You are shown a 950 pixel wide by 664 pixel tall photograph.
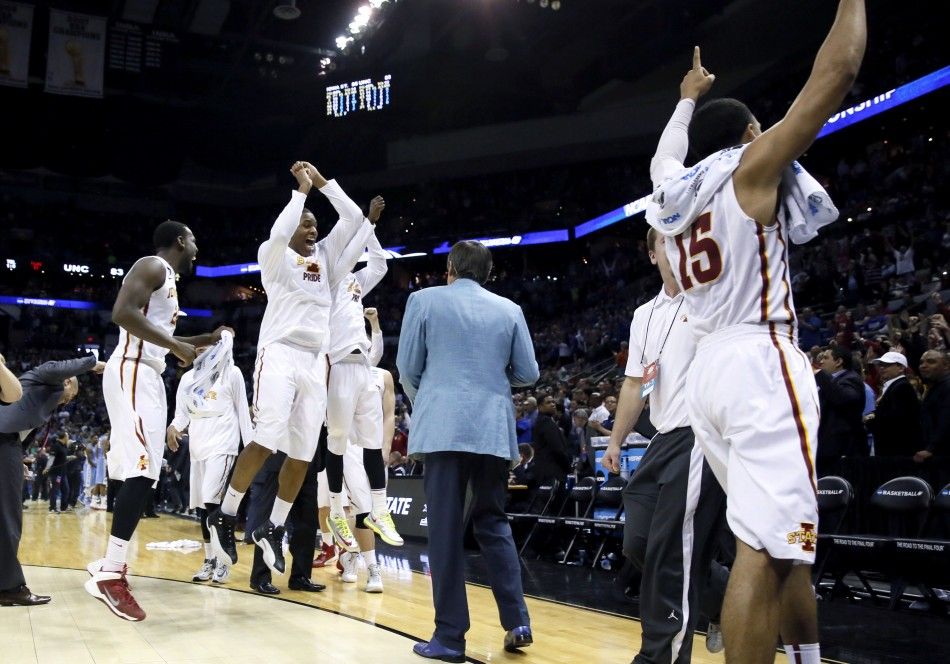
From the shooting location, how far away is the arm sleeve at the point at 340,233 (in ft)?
19.1

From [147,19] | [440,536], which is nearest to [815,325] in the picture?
[440,536]

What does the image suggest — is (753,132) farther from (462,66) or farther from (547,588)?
(462,66)

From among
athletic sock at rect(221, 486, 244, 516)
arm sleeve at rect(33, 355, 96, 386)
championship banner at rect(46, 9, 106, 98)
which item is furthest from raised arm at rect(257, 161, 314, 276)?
championship banner at rect(46, 9, 106, 98)

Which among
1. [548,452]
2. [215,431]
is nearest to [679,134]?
[215,431]

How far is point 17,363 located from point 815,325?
29.1 m

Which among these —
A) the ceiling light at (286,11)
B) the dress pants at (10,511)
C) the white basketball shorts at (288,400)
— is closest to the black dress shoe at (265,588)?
the white basketball shorts at (288,400)

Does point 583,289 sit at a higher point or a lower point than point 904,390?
higher

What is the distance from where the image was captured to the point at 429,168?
102ft

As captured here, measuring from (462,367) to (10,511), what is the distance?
118 inches

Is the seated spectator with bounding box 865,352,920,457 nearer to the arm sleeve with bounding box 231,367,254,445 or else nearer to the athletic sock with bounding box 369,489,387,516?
the athletic sock with bounding box 369,489,387,516

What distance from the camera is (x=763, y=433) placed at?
2.33m

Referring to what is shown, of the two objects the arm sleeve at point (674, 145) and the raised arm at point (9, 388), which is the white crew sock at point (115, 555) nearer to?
the raised arm at point (9, 388)

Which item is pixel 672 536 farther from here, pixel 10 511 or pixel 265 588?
pixel 10 511

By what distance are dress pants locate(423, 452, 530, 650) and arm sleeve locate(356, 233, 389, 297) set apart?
2729mm
